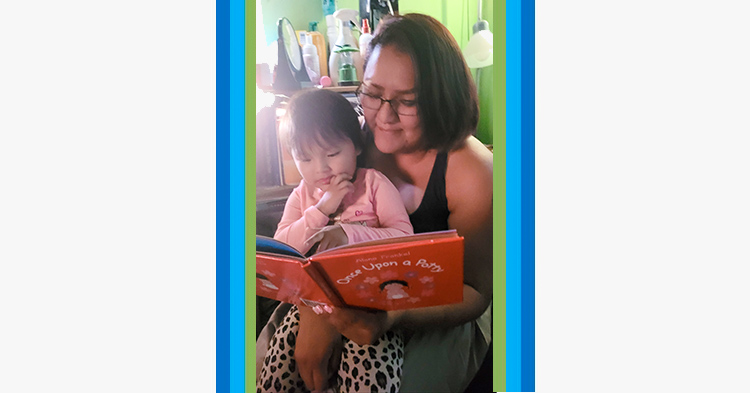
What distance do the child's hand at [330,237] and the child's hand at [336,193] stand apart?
5 cm

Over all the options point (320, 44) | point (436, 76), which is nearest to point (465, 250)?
point (436, 76)

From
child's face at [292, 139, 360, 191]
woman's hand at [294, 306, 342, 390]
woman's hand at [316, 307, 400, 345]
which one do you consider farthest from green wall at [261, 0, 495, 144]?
woman's hand at [294, 306, 342, 390]

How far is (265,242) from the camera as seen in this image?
4.76 feet

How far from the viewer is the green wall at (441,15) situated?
1.42 metres

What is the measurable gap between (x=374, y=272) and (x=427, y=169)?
319 mm

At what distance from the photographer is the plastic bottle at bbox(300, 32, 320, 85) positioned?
4.74ft

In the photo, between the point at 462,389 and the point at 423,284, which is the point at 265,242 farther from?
the point at 462,389

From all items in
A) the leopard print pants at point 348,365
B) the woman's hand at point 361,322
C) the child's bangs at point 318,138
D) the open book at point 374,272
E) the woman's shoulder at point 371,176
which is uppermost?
the child's bangs at point 318,138

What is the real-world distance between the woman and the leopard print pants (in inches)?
1.0
